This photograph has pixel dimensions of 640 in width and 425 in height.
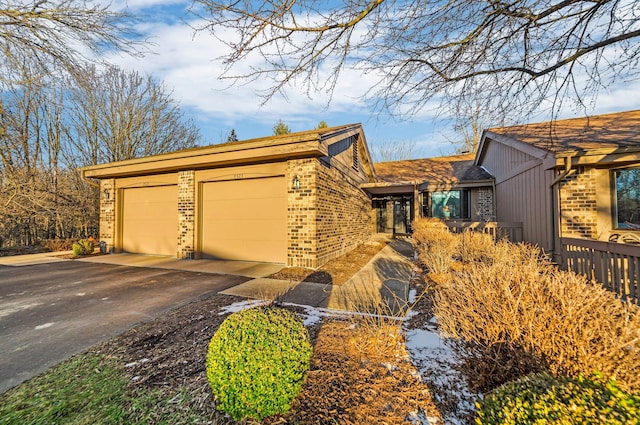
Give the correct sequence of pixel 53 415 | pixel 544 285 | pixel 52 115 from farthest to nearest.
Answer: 1. pixel 52 115
2. pixel 544 285
3. pixel 53 415

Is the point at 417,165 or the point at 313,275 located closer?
the point at 313,275

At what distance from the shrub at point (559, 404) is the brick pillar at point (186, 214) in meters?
8.44

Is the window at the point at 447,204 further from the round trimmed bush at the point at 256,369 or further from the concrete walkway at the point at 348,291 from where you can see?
the round trimmed bush at the point at 256,369

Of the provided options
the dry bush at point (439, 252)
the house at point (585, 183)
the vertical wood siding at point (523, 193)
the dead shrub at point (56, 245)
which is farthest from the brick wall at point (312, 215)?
the dead shrub at point (56, 245)

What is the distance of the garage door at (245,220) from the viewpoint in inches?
286

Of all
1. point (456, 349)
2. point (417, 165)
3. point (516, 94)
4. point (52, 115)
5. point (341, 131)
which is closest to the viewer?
point (456, 349)

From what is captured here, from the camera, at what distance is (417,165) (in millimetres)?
17453

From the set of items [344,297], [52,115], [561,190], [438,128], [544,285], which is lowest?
[344,297]

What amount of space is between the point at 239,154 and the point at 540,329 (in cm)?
674

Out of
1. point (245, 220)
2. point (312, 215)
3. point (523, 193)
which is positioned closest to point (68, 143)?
point (245, 220)

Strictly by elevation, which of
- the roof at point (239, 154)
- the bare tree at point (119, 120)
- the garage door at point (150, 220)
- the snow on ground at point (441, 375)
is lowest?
the snow on ground at point (441, 375)

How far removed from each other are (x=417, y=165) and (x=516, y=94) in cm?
1367

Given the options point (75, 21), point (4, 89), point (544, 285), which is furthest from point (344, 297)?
point (4, 89)

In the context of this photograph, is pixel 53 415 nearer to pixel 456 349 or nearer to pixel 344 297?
pixel 456 349
